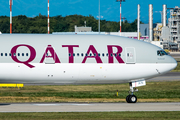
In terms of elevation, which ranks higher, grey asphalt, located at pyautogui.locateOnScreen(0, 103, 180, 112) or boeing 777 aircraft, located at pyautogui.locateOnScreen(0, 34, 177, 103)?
boeing 777 aircraft, located at pyautogui.locateOnScreen(0, 34, 177, 103)

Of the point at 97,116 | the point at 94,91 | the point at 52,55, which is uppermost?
the point at 52,55

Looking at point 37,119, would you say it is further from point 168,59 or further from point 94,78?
point 168,59

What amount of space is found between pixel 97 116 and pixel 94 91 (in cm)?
1900

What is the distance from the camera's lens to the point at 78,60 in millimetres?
32688

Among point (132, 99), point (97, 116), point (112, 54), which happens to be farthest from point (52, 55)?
point (132, 99)

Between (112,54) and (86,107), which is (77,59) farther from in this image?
(86,107)

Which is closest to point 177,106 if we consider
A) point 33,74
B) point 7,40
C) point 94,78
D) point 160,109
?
point 160,109

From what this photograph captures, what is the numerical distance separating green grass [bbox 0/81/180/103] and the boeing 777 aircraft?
19.0 ft

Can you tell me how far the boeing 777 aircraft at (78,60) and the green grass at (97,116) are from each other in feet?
17.7

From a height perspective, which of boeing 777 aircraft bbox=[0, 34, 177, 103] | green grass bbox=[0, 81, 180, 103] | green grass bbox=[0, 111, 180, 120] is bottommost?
green grass bbox=[0, 111, 180, 120]

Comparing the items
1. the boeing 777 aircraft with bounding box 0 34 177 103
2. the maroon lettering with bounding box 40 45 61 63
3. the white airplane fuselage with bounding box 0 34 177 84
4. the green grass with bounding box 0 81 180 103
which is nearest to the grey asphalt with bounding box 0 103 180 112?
the boeing 777 aircraft with bounding box 0 34 177 103

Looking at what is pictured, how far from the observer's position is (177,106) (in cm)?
3284

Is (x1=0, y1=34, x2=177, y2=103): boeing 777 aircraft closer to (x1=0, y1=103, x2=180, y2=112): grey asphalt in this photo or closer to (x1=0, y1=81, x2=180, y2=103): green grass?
(x1=0, y1=103, x2=180, y2=112): grey asphalt

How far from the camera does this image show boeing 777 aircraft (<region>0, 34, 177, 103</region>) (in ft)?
106
